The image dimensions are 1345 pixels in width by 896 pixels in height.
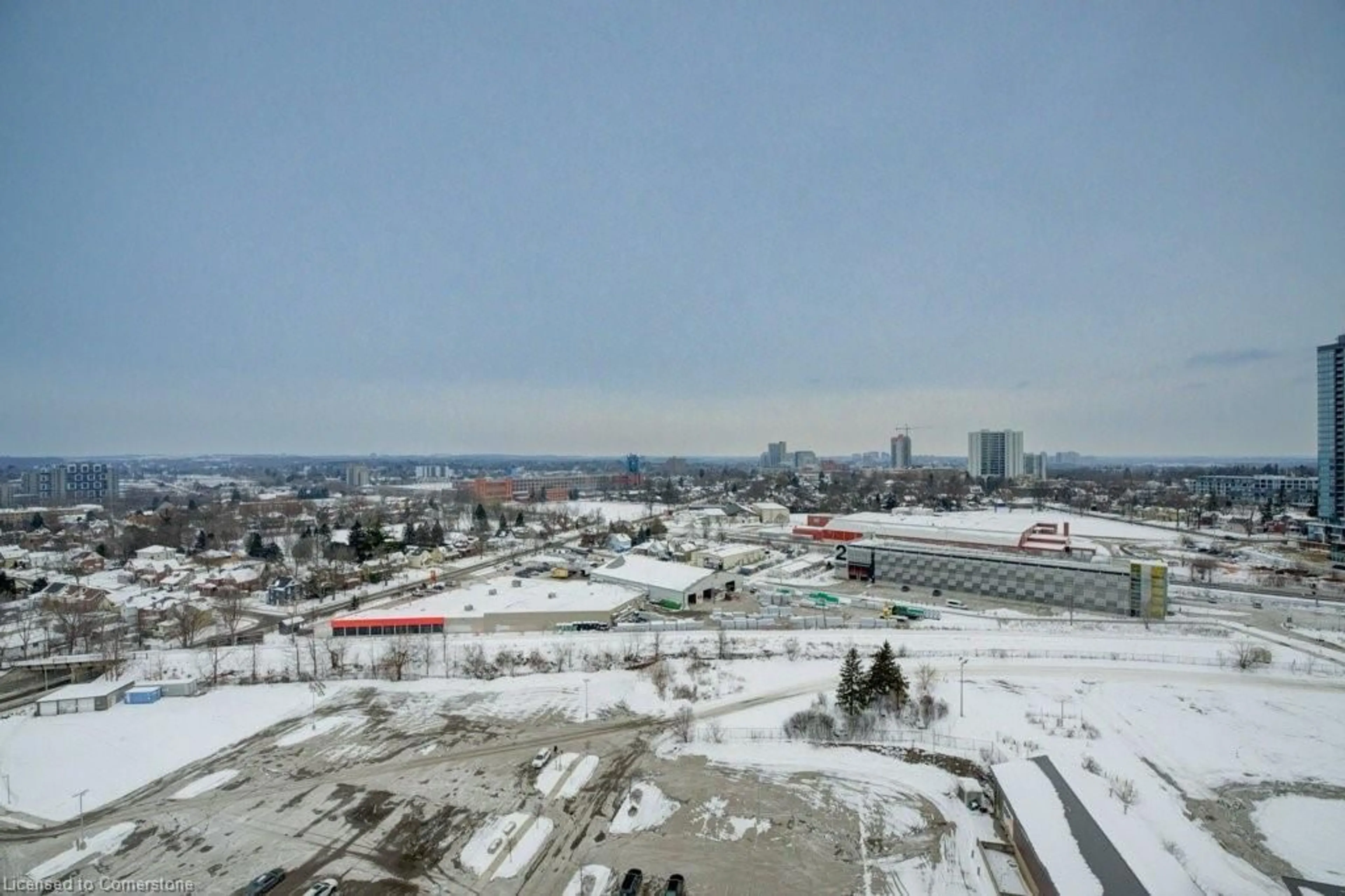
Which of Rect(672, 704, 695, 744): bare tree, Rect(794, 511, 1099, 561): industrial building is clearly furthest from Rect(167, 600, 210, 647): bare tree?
Rect(794, 511, 1099, 561): industrial building

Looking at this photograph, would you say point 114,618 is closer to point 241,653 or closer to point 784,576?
point 241,653

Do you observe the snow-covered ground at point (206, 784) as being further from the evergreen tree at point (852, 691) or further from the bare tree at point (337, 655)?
the evergreen tree at point (852, 691)

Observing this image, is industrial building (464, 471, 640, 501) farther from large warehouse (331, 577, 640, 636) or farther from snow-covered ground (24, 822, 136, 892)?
snow-covered ground (24, 822, 136, 892)

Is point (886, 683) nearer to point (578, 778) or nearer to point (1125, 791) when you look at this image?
point (1125, 791)

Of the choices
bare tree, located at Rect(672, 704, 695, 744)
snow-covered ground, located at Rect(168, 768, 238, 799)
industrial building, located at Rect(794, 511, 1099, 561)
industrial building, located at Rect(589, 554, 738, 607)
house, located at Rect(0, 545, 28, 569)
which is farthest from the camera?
house, located at Rect(0, 545, 28, 569)

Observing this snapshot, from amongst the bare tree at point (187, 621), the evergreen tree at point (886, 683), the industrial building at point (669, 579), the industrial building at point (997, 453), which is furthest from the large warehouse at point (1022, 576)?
the industrial building at point (997, 453)

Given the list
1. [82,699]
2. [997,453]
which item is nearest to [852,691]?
[82,699]
